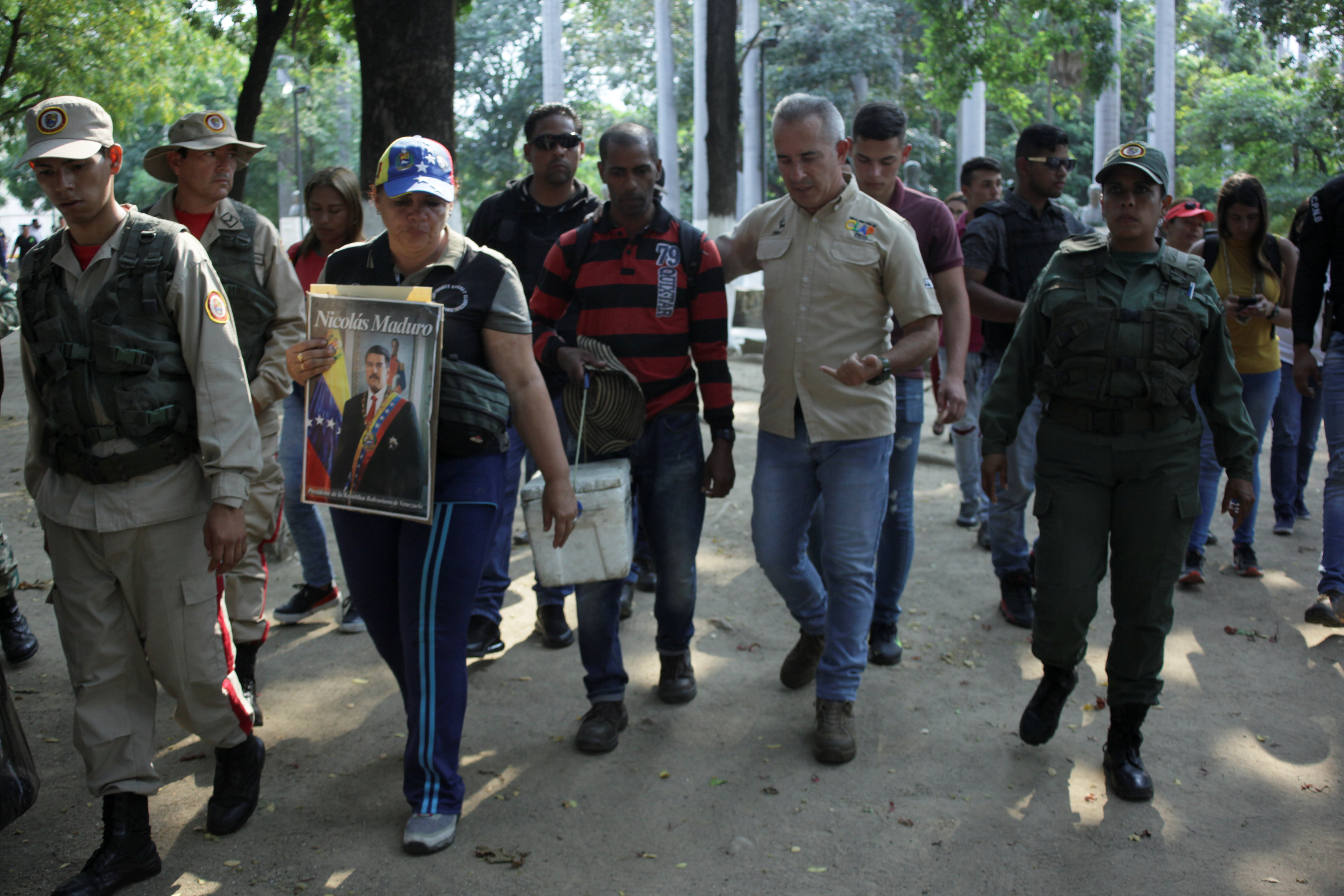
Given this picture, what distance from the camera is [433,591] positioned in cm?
330

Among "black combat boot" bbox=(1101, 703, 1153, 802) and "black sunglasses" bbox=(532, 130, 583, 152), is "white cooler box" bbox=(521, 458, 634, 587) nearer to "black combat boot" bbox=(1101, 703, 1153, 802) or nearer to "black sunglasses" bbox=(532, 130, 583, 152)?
"black combat boot" bbox=(1101, 703, 1153, 802)

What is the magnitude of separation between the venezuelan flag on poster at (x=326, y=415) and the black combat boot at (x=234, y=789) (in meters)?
0.90

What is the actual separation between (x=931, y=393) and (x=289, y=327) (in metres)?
10.7

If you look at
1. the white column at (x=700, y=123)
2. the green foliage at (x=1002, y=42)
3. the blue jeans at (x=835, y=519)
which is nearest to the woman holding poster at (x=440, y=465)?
the blue jeans at (x=835, y=519)

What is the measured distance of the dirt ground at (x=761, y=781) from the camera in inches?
128

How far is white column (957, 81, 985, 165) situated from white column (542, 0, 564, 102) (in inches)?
349

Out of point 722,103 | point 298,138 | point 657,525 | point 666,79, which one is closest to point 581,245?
point 657,525

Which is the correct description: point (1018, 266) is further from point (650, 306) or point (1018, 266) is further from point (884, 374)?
point (650, 306)

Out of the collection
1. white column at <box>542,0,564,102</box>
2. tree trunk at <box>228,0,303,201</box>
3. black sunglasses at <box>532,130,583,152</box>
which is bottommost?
black sunglasses at <box>532,130,583,152</box>

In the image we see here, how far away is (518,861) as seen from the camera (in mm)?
3311

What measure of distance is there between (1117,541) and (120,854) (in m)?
3.21

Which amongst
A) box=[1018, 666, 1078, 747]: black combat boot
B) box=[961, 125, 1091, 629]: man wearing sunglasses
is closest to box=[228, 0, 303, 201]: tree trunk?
box=[961, 125, 1091, 629]: man wearing sunglasses

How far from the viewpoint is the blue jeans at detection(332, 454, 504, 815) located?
130 inches

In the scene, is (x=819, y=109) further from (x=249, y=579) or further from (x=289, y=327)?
(x=249, y=579)
